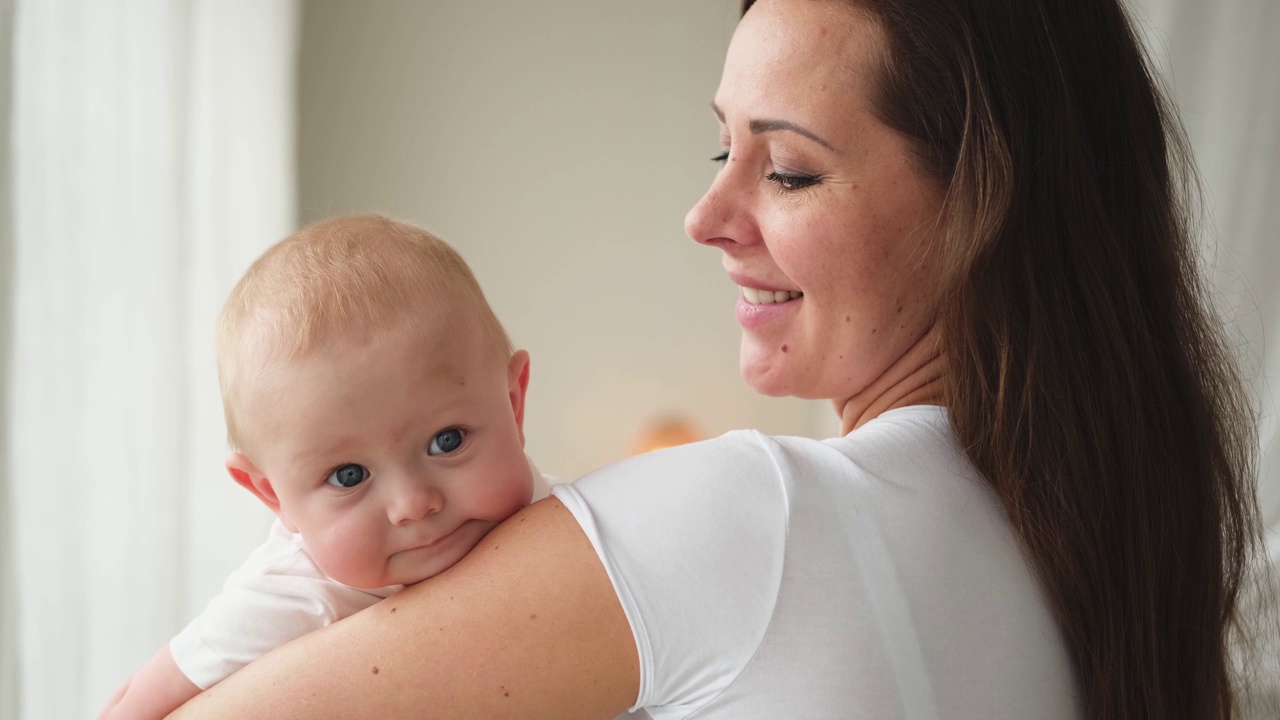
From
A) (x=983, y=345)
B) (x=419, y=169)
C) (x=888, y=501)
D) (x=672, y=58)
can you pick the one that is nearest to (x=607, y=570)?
(x=888, y=501)

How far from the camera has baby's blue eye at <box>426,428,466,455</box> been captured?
3.15ft

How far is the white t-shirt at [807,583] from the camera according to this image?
29.8 inches

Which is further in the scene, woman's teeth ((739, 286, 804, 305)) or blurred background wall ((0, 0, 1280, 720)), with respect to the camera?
blurred background wall ((0, 0, 1280, 720))

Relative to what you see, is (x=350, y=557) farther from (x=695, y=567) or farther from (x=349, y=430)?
(x=695, y=567)

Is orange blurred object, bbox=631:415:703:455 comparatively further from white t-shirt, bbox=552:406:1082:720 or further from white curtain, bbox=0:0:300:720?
white t-shirt, bbox=552:406:1082:720

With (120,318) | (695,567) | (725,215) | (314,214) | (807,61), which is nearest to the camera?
(695,567)

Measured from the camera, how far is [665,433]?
3.91 m

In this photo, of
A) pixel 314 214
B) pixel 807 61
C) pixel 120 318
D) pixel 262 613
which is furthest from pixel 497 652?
pixel 314 214

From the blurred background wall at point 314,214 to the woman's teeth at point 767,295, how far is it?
3.56 ft

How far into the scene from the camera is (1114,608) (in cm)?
91

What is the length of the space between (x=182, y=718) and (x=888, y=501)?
633 mm

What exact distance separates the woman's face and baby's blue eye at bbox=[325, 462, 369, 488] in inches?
17.9

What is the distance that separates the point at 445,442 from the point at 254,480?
0.72ft

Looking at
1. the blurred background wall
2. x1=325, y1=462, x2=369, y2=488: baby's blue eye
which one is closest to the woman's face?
x1=325, y1=462, x2=369, y2=488: baby's blue eye
